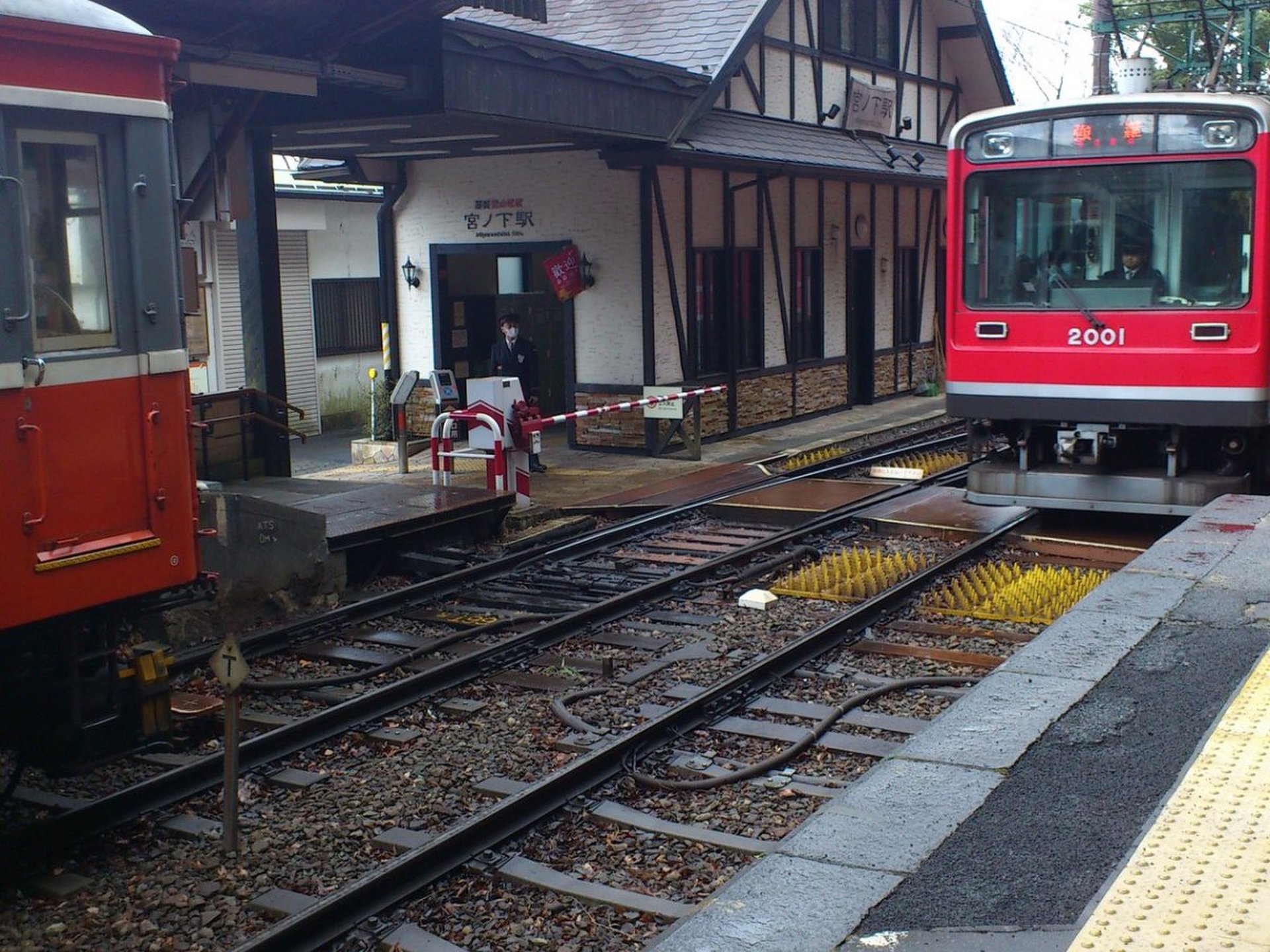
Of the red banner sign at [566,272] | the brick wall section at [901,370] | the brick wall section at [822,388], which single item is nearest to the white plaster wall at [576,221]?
the red banner sign at [566,272]

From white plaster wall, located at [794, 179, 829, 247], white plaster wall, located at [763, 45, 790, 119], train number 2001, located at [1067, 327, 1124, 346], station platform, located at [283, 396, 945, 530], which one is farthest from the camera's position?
white plaster wall, located at [794, 179, 829, 247]

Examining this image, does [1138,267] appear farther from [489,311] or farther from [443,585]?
[489,311]

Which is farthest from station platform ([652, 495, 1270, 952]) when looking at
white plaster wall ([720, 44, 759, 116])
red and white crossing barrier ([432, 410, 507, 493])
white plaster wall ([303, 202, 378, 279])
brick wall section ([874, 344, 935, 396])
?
white plaster wall ([303, 202, 378, 279])

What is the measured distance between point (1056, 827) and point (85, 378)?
3.90 metres

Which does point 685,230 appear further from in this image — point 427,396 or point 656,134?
point 427,396

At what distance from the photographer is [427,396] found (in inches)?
710

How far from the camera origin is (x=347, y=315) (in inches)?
877

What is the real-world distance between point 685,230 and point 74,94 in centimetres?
1204

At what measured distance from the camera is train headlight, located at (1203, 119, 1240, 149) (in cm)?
935

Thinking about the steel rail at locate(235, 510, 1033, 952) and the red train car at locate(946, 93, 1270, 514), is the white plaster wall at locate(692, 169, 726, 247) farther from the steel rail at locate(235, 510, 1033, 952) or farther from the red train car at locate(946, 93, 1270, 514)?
the steel rail at locate(235, 510, 1033, 952)

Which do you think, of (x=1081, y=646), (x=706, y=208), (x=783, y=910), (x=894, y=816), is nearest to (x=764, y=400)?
(x=706, y=208)

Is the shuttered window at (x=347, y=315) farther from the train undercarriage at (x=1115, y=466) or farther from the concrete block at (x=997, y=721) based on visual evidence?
the concrete block at (x=997, y=721)

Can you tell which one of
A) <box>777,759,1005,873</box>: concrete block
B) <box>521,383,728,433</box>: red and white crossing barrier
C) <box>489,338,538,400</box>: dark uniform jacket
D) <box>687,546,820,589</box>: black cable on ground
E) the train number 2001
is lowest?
<box>687,546,820,589</box>: black cable on ground

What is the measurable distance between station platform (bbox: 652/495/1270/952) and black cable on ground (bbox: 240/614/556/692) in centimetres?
360
